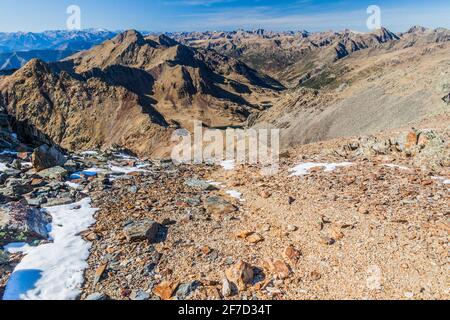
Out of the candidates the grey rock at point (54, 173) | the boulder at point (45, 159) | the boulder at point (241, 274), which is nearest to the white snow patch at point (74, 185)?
the grey rock at point (54, 173)

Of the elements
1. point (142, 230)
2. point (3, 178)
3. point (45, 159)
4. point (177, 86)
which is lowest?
point (142, 230)

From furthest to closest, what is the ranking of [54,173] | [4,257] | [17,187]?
[54,173]
[17,187]
[4,257]

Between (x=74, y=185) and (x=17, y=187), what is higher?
(x=17, y=187)

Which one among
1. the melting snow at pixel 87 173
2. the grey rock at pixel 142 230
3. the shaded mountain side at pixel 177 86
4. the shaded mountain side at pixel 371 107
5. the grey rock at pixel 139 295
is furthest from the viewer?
the shaded mountain side at pixel 177 86

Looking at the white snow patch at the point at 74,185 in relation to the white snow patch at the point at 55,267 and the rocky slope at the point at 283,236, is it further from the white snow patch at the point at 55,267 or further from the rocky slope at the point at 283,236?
the white snow patch at the point at 55,267

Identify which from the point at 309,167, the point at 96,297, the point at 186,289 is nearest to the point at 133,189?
the point at 96,297

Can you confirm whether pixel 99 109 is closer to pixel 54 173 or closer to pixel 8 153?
pixel 8 153

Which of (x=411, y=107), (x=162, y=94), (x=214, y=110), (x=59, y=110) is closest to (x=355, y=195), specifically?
(x=411, y=107)
